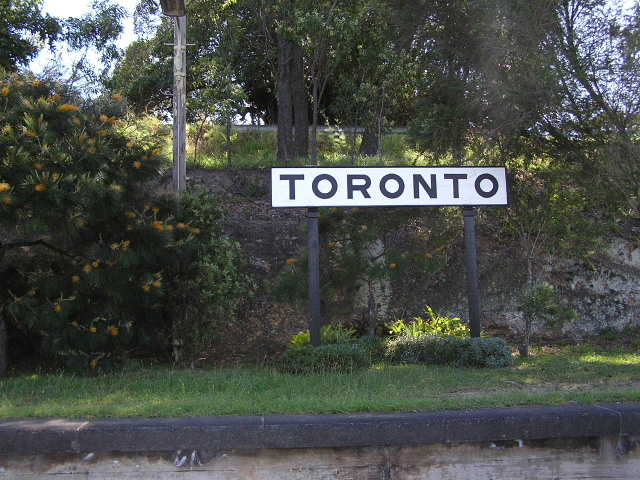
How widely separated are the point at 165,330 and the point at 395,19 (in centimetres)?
620

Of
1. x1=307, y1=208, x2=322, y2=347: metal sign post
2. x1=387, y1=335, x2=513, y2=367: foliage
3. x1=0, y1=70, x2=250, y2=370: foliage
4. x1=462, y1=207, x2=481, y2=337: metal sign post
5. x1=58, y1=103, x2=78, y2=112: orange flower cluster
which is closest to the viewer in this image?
x1=0, y1=70, x2=250, y2=370: foliage

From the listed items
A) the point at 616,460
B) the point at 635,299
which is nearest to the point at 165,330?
the point at 616,460

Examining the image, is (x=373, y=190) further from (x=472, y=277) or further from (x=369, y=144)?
(x=369, y=144)

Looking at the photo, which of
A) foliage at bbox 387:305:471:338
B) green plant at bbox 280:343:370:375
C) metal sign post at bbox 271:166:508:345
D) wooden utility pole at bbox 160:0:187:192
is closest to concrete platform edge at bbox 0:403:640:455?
green plant at bbox 280:343:370:375

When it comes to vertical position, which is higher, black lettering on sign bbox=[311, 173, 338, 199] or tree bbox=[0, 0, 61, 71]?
tree bbox=[0, 0, 61, 71]

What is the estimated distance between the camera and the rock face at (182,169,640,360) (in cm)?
1127

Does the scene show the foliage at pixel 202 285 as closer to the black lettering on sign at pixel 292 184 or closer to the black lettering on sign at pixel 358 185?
the black lettering on sign at pixel 292 184

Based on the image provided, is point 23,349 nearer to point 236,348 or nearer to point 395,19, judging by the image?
point 236,348

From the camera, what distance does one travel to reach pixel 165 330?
9305 mm

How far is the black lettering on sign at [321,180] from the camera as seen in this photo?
868cm

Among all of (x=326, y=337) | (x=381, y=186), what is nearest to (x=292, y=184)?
(x=381, y=186)

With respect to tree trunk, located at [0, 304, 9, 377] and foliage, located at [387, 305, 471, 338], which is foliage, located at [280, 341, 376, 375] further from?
tree trunk, located at [0, 304, 9, 377]

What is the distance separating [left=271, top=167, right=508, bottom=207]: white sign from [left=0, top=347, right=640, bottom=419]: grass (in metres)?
2.19

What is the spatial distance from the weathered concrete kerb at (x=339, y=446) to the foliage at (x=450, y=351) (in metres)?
2.63
